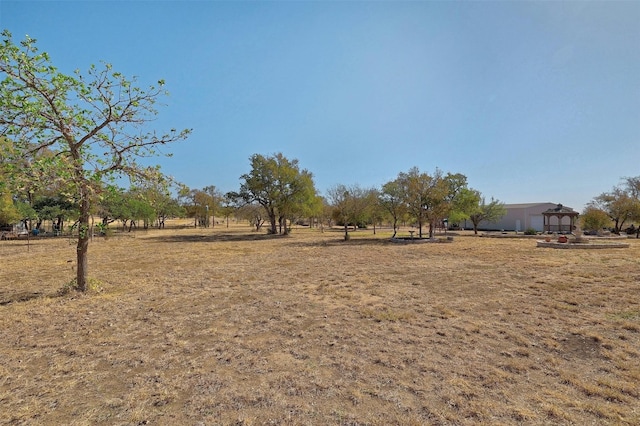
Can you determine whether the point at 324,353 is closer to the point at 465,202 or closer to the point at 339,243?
the point at 339,243

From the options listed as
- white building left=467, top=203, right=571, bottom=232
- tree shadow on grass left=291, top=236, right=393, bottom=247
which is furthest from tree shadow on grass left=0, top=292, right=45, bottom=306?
white building left=467, top=203, right=571, bottom=232

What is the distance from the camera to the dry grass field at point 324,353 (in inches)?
138

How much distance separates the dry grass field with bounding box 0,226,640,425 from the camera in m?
3.50

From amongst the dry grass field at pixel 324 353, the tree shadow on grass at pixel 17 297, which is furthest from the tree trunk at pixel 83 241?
the tree shadow on grass at pixel 17 297

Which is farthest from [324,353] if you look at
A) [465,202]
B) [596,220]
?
[596,220]

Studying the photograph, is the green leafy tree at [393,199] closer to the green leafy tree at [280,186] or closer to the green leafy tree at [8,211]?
the green leafy tree at [280,186]

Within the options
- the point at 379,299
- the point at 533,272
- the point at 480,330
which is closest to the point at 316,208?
the point at 533,272

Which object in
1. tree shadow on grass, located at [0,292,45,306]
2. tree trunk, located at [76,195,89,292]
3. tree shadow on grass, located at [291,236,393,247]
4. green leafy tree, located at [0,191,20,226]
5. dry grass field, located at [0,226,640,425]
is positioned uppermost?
green leafy tree, located at [0,191,20,226]

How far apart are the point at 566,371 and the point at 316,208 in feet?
110

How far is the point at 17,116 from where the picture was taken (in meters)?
7.21

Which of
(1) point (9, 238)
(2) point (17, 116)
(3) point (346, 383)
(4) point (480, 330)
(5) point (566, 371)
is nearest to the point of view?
(3) point (346, 383)

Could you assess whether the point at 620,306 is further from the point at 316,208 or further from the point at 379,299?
→ the point at 316,208

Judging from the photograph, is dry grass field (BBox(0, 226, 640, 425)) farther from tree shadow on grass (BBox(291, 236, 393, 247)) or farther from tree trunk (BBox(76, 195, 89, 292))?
tree shadow on grass (BBox(291, 236, 393, 247))

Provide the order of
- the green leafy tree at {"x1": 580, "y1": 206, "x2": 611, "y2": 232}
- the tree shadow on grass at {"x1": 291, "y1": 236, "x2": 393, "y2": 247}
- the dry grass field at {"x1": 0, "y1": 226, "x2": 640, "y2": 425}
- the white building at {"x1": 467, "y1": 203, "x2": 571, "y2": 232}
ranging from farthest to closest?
the white building at {"x1": 467, "y1": 203, "x2": 571, "y2": 232}, the green leafy tree at {"x1": 580, "y1": 206, "x2": 611, "y2": 232}, the tree shadow on grass at {"x1": 291, "y1": 236, "x2": 393, "y2": 247}, the dry grass field at {"x1": 0, "y1": 226, "x2": 640, "y2": 425}
